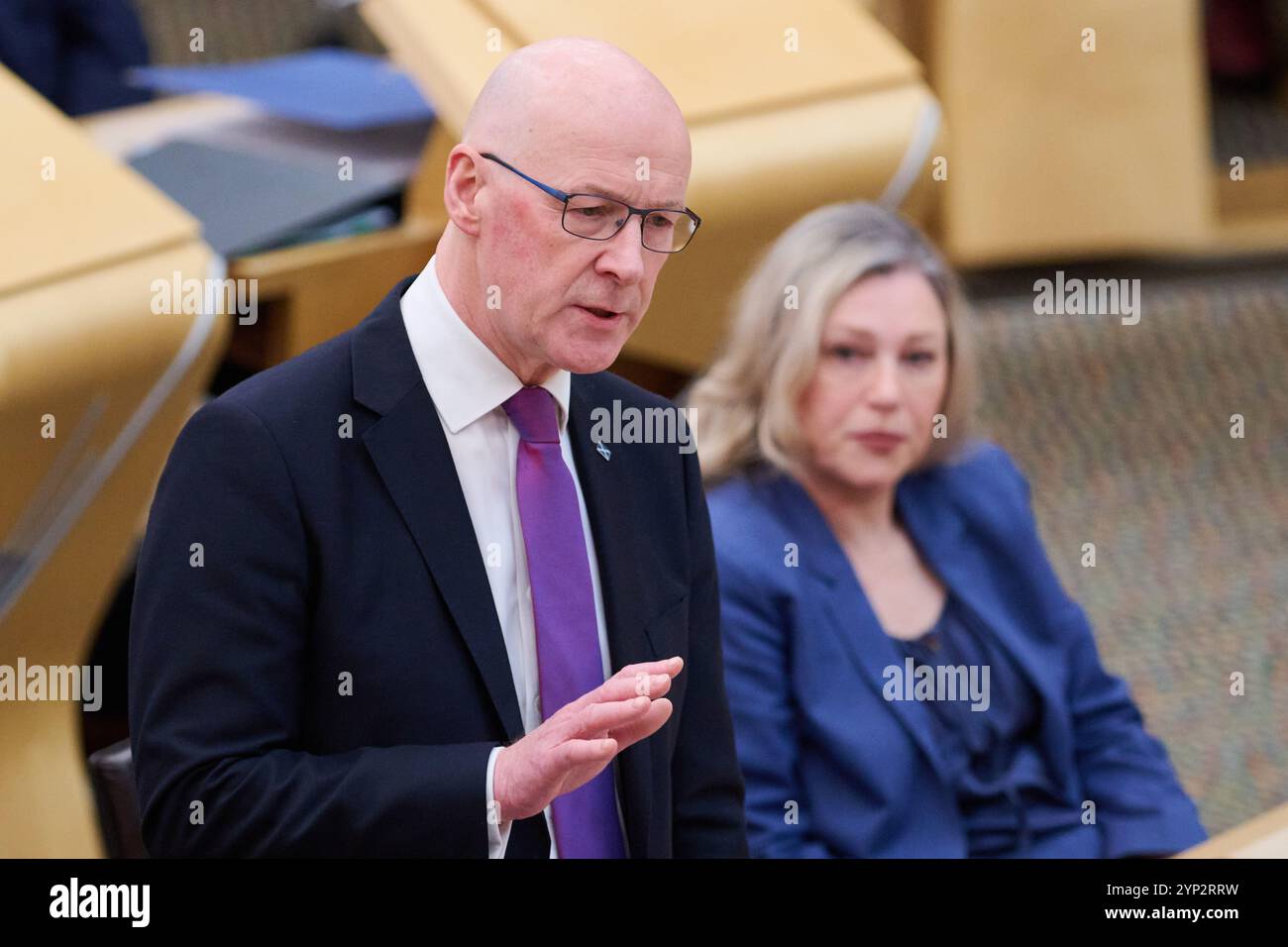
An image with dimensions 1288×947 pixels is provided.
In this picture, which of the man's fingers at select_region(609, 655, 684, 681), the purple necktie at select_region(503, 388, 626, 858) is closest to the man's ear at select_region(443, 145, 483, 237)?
the purple necktie at select_region(503, 388, 626, 858)

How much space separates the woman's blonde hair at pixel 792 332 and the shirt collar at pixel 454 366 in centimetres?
59

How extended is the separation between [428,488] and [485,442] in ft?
0.21

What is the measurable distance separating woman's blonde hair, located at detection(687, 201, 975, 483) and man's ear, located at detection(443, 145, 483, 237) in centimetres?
65

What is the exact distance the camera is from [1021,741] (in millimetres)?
1802

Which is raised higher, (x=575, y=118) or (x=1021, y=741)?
(x=575, y=118)

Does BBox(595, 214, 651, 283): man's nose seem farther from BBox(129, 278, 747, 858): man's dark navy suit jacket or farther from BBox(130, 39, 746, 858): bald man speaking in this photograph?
BBox(129, 278, 747, 858): man's dark navy suit jacket

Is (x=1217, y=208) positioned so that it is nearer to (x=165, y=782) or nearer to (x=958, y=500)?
(x=958, y=500)

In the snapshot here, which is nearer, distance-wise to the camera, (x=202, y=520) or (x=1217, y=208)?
(x=202, y=520)

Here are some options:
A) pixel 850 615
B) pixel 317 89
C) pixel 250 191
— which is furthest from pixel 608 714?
pixel 317 89

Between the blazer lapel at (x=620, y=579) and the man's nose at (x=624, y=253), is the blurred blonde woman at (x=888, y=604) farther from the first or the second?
the man's nose at (x=624, y=253)
